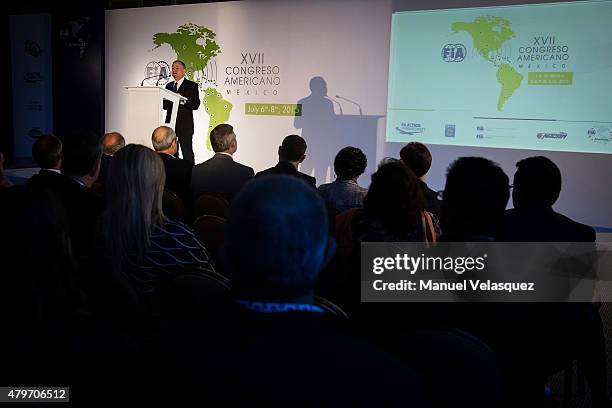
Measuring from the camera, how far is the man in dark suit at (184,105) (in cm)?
707

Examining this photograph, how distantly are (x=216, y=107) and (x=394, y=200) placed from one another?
6368 millimetres

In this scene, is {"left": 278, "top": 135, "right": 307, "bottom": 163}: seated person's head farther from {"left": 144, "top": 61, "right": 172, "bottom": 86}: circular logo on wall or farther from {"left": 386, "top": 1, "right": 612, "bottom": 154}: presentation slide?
{"left": 144, "top": 61, "right": 172, "bottom": 86}: circular logo on wall

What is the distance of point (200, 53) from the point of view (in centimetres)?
803

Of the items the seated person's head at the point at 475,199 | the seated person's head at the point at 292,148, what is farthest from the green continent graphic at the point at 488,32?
the seated person's head at the point at 475,199

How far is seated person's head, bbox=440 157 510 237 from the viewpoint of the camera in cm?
175

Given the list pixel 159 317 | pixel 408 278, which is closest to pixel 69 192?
pixel 159 317

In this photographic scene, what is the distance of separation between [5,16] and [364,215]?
10.3 metres

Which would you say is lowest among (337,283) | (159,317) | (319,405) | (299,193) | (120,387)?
(120,387)

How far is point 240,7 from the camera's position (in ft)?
25.1

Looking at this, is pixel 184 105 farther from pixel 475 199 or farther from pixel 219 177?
pixel 475 199

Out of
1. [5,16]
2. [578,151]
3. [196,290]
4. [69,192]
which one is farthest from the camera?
[5,16]

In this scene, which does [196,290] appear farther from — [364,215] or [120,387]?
[364,215]

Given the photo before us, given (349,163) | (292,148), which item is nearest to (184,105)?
(292,148)

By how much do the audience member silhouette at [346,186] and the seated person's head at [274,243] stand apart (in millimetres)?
2293
